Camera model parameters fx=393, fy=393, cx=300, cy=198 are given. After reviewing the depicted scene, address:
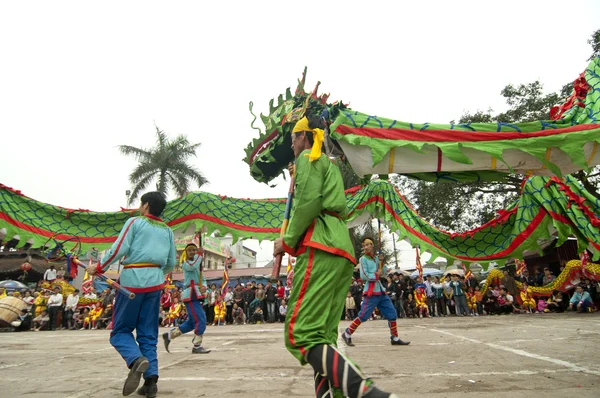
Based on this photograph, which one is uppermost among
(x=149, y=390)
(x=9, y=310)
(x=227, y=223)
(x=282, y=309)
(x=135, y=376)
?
(x=227, y=223)

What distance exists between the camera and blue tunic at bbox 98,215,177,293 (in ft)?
11.3

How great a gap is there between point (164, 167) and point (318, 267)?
838 inches

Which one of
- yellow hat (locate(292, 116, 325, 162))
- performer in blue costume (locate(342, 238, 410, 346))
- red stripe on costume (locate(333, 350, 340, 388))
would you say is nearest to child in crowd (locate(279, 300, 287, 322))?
performer in blue costume (locate(342, 238, 410, 346))

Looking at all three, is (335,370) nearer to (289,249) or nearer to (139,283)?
(289,249)

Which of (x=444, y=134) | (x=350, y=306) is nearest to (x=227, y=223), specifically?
(x=444, y=134)

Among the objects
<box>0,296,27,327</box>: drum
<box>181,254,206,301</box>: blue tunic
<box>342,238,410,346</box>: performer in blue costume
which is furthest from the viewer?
<box>0,296,27,327</box>: drum

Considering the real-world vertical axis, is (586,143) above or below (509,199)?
below

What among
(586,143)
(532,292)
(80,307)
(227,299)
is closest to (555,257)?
(532,292)

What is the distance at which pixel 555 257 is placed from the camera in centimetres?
1731

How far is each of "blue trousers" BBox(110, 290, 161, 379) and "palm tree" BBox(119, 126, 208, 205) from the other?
18.6 metres

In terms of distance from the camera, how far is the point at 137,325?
350 centimetres

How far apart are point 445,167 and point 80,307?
1695 centimetres

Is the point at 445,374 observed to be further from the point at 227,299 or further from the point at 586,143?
the point at 227,299

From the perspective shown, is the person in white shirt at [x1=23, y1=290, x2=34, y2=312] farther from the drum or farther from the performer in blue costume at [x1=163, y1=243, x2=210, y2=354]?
the performer in blue costume at [x1=163, y1=243, x2=210, y2=354]
